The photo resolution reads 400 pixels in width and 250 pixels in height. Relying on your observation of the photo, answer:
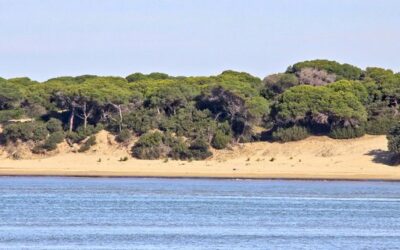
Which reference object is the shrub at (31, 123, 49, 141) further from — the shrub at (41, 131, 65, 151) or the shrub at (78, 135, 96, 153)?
the shrub at (78, 135, 96, 153)

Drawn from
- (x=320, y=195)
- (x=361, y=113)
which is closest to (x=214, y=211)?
(x=320, y=195)

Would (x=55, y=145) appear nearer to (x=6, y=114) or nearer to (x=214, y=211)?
(x=6, y=114)

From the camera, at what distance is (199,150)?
78.3 m

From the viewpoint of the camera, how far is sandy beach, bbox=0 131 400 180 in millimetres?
73125

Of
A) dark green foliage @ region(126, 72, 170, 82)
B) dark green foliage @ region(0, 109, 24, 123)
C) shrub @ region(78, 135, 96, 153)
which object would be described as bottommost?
shrub @ region(78, 135, 96, 153)

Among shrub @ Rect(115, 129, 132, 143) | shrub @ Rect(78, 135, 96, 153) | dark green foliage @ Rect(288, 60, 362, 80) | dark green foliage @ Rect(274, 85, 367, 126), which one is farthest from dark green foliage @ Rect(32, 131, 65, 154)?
dark green foliage @ Rect(288, 60, 362, 80)

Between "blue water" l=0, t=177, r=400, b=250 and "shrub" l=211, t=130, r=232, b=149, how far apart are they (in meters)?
5.90

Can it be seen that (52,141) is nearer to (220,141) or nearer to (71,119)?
(71,119)

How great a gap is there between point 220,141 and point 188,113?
5191mm

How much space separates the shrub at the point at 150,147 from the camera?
77688 millimetres

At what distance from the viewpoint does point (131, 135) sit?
81.2 metres

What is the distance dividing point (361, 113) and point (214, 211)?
98.6 ft

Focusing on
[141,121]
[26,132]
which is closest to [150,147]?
[141,121]

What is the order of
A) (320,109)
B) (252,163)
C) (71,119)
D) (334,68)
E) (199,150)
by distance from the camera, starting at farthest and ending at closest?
(334,68), (71,119), (320,109), (199,150), (252,163)
